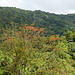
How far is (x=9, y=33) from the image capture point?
13.0 feet

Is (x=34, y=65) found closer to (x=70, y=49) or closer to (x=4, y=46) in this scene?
(x=4, y=46)

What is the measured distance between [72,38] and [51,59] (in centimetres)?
531

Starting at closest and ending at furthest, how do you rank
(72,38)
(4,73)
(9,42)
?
1. (4,73)
2. (9,42)
3. (72,38)

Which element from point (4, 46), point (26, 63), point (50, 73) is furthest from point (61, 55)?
point (4, 46)

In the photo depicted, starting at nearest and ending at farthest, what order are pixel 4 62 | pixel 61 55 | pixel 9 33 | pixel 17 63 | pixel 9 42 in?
pixel 17 63 → pixel 4 62 → pixel 9 42 → pixel 9 33 → pixel 61 55

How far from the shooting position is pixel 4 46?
11.4 feet

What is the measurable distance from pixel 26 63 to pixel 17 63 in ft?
1.47

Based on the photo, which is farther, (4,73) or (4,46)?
(4,46)

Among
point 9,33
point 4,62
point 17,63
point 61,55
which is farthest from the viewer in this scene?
point 61,55

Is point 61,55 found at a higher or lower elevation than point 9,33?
lower

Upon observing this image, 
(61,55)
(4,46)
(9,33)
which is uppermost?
(9,33)

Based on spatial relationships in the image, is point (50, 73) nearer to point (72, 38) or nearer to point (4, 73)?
point (4, 73)

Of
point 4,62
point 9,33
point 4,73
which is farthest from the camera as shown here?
point 9,33

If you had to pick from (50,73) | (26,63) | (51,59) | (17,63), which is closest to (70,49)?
(51,59)
